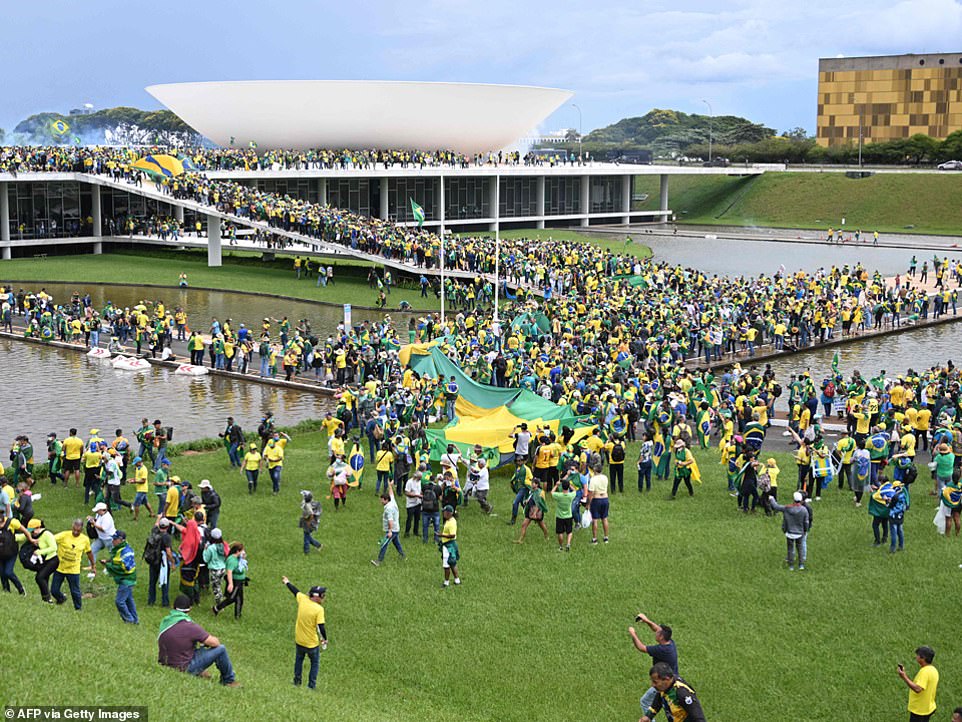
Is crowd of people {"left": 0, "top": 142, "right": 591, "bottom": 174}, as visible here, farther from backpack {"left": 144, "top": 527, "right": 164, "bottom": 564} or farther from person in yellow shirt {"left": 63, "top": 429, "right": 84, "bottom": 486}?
backpack {"left": 144, "top": 527, "right": 164, "bottom": 564}

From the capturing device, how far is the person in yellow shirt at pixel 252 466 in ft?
58.3

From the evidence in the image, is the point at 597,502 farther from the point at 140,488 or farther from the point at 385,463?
Result: the point at 140,488

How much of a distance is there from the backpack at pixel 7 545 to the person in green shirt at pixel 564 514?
21.4 feet

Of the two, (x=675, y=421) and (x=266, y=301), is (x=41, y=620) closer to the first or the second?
(x=675, y=421)

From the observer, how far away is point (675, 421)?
19.7m

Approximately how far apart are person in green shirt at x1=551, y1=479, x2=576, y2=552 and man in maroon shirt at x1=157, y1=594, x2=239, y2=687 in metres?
5.87

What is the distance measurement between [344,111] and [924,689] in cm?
5862

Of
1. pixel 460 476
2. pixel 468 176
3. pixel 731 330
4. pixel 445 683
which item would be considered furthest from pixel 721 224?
pixel 445 683

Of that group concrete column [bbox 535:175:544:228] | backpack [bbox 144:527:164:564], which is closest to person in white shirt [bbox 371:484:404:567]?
backpack [bbox 144:527:164:564]

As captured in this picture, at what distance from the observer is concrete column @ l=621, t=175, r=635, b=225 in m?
76.6

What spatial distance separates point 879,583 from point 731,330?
1754 cm

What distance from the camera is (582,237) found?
6531 centimetres

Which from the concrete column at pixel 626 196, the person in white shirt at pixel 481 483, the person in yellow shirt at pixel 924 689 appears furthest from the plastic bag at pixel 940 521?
the concrete column at pixel 626 196

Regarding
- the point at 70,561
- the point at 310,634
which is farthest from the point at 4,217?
the point at 310,634
